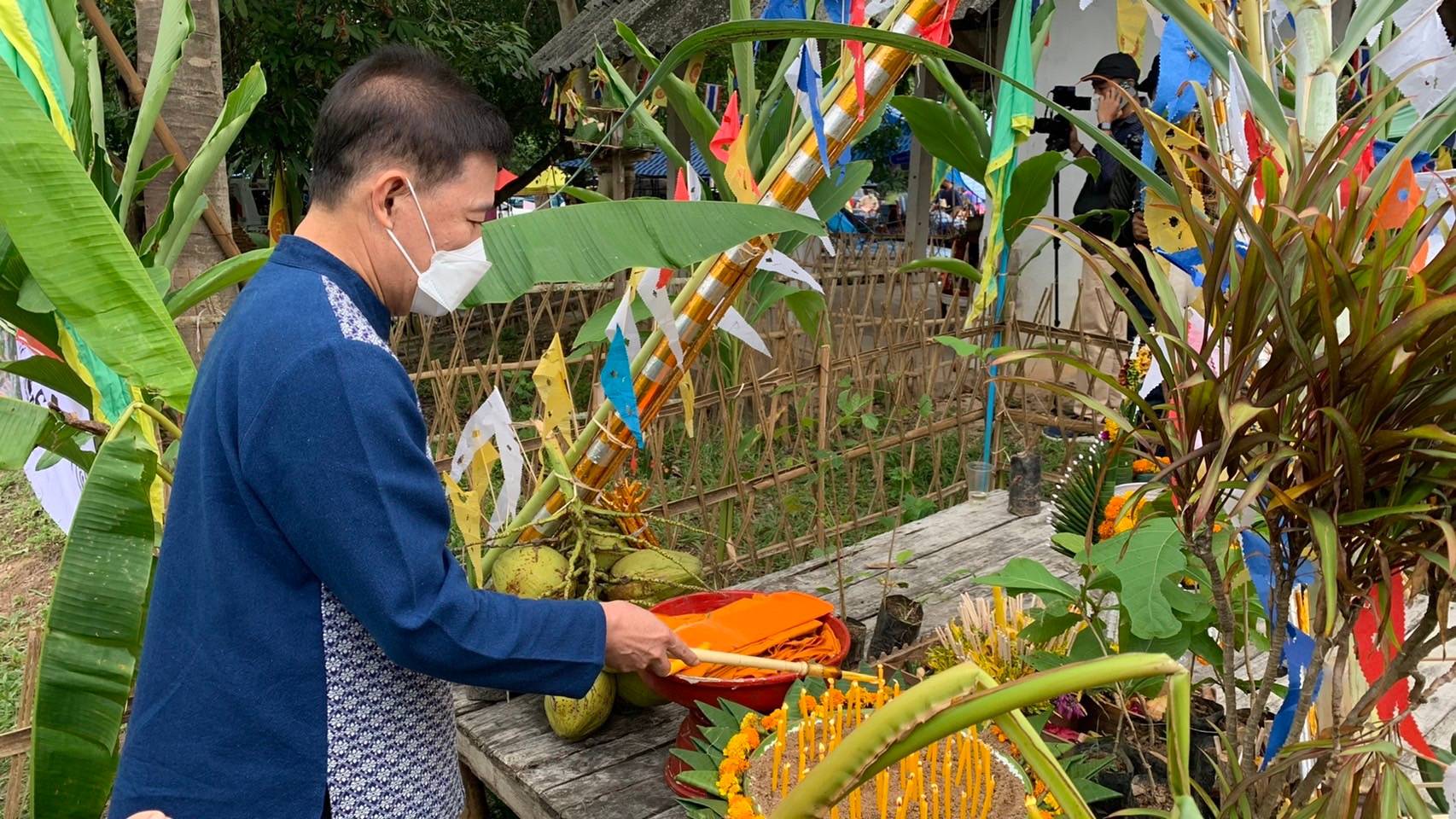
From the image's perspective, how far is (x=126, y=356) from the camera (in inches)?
54.4

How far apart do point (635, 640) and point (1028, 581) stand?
58cm

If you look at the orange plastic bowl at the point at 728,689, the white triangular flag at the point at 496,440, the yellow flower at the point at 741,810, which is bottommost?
the orange plastic bowl at the point at 728,689

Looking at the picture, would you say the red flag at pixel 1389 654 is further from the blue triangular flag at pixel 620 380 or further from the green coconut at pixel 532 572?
the green coconut at pixel 532 572

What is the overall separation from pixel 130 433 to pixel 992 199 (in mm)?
2453

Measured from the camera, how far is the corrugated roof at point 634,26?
21.4ft

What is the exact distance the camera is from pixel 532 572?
1.71 meters

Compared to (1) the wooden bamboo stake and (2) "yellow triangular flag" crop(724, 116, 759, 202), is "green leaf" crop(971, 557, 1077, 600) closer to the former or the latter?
(2) "yellow triangular flag" crop(724, 116, 759, 202)

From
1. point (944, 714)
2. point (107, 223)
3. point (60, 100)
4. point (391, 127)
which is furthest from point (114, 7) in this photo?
point (944, 714)

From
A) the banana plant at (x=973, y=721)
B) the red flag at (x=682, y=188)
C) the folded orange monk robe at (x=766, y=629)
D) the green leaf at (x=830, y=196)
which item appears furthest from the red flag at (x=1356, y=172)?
the green leaf at (x=830, y=196)

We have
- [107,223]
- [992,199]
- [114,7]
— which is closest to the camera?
[107,223]

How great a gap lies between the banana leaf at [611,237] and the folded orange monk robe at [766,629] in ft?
2.03

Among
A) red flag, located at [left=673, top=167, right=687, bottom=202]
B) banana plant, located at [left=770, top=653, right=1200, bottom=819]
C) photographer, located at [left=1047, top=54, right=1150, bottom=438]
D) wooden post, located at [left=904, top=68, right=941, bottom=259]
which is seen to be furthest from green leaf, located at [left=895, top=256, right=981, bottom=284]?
wooden post, located at [left=904, top=68, right=941, bottom=259]

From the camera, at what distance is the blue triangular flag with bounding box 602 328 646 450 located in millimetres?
→ 1650

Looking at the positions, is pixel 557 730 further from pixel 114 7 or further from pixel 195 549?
pixel 114 7
